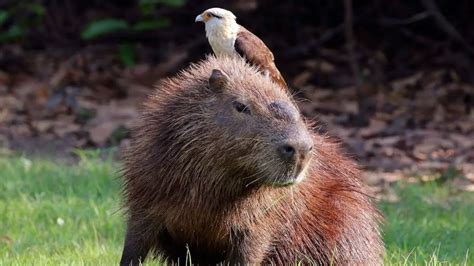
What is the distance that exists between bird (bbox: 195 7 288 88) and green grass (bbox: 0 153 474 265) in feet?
3.66

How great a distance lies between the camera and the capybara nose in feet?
13.9

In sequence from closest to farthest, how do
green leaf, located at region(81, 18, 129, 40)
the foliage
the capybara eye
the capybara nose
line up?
the capybara nose < the capybara eye < green leaf, located at region(81, 18, 129, 40) < the foliage

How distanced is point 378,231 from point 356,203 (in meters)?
0.21

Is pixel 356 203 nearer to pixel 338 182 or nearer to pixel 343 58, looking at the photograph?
pixel 338 182

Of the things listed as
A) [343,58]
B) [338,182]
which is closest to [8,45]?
[343,58]

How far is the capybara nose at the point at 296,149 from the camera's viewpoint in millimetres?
4227

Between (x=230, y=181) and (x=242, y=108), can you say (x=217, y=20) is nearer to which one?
(x=242, y=108)

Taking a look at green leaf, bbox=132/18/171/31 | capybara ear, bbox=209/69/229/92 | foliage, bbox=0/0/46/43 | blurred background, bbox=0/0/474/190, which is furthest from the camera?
foliage, bbox=0/0/46/43

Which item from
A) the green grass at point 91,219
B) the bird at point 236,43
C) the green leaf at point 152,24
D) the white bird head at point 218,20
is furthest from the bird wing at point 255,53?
the green leaf at point 152,24

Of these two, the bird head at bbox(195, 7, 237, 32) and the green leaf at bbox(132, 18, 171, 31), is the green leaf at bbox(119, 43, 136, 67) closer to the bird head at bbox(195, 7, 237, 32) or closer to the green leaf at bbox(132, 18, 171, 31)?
the green leaf at bbox(132, 18, 171, 31)

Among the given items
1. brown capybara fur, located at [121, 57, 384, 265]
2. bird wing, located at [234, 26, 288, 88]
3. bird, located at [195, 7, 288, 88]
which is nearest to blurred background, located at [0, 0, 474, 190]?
bird, located at [195, 7, 288, 88]

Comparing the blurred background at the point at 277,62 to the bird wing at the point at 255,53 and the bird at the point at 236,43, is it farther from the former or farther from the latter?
the bird wing at the point at 255,53

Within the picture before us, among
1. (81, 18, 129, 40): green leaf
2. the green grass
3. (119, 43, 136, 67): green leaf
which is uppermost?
the green grass

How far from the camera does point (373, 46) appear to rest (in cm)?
1234
